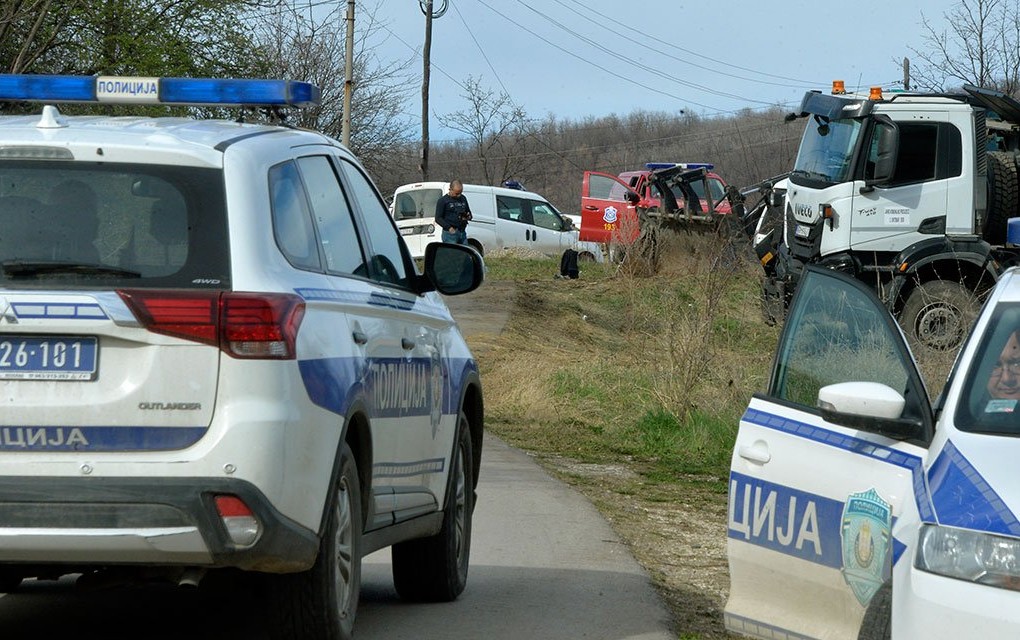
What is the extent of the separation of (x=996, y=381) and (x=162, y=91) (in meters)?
3.06

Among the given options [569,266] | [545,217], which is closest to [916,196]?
[569,266]

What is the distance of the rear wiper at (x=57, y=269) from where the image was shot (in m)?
4.29

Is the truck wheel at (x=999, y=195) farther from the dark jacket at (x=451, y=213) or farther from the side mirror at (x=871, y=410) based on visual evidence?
the side mirror at (x=871, y=410)

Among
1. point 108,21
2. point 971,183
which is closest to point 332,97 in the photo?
point 108,21

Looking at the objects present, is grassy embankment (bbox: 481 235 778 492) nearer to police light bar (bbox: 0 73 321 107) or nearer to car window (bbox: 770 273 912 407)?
car window (bbox: 770 273 912 407)

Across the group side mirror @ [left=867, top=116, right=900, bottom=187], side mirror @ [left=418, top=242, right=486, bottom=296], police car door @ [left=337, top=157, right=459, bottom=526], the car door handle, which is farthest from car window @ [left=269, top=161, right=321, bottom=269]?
side mirror @ [left=867, top=116, right=900, bottom=187]

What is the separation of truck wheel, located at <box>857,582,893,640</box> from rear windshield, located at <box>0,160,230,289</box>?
2.14 metres

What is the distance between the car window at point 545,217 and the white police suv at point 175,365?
1176 inches

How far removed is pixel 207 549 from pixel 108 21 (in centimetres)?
1706

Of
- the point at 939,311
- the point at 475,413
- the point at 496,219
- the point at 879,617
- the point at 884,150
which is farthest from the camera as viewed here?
the point at 496,219

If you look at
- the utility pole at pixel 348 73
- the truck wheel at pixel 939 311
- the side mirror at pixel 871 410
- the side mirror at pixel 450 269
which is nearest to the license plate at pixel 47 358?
the side mirror at pixel 871 410

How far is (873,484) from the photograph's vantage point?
475 centimetres

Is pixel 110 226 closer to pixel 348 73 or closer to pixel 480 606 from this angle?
pixel 480 606

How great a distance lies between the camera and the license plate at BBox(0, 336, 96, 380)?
4184 mm
